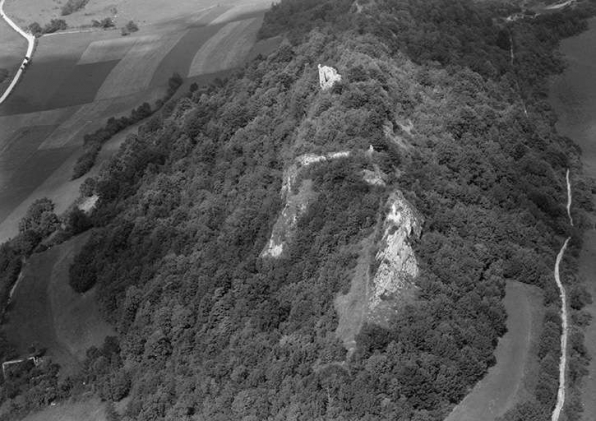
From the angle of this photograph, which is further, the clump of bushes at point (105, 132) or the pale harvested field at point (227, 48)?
the pale harvested field at point (227, 48)

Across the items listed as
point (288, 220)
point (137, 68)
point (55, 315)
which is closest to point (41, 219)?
point (55, 315)

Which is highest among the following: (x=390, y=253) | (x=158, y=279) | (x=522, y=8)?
(x=390, y=253)

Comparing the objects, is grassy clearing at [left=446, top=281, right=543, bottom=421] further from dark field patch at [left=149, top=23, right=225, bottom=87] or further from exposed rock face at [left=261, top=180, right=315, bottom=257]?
dark field patch at [left=149, top=23, right=225, bottom=87]

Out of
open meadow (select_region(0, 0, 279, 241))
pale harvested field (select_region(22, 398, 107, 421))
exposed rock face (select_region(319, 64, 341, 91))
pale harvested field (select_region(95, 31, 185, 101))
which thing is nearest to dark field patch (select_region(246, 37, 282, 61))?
open meadow (select_region(0, 0, 279, 241))

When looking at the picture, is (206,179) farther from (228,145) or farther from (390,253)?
(390,253)

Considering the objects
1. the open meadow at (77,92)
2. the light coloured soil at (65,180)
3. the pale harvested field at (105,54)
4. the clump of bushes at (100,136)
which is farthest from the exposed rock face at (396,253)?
the pale harvested field at (105,54)

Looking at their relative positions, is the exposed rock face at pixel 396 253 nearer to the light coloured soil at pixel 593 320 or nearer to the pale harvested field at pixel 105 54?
the light coloured soil at pixel 593 320

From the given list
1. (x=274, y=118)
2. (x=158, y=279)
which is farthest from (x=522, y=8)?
(x=158, y=279)
